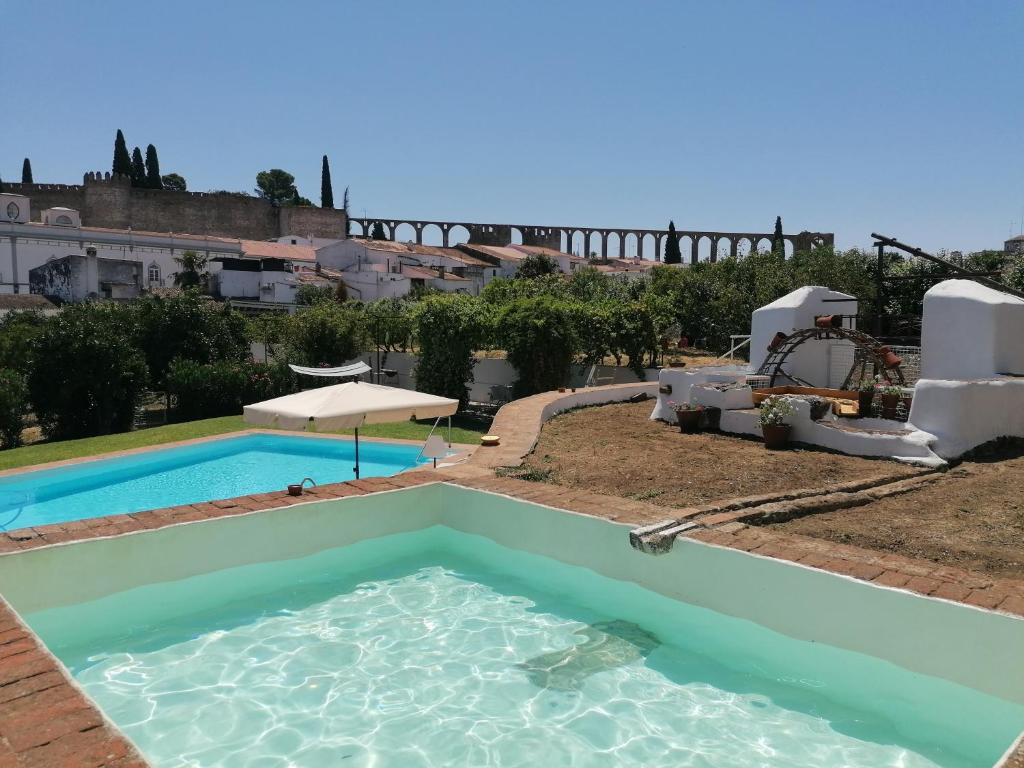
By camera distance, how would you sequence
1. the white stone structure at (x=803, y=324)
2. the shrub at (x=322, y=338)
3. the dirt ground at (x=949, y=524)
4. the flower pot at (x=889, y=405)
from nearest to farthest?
the dirt ground at (x=949, y=524)
the flower pot at (x=889, y=405)
the white stone structure at (x=803, y=324)
the shrub at (x=322, y=338)

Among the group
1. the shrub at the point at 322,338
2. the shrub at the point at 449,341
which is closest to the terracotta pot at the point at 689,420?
the shrub at the point at 449,341

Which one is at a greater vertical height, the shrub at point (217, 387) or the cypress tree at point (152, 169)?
the cypress tree at point (152, 169)

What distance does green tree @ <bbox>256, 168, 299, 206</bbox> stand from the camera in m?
106

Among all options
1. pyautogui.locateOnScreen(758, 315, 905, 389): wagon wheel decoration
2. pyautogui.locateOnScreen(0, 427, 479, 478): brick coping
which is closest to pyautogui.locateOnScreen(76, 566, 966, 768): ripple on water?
pyautogui.locateOnScreen(0, 427, 479, 478): brick coping

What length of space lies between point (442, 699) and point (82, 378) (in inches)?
712

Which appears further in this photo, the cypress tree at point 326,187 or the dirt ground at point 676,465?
the cypress tree at point 326,187

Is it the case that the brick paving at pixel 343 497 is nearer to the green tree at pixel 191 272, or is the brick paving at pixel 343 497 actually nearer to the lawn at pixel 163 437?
the lawn at pixel 163 437

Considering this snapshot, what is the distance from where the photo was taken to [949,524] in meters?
7.49

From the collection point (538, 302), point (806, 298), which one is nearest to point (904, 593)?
point (806, 298)

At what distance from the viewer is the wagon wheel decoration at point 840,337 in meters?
12.9

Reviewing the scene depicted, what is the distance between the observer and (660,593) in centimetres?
652

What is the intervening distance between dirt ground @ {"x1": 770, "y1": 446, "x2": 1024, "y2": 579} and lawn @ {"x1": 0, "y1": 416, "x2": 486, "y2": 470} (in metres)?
9.70

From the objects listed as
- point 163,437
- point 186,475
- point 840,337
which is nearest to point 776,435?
point 840,337

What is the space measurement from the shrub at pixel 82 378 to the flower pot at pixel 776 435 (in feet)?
55.2
